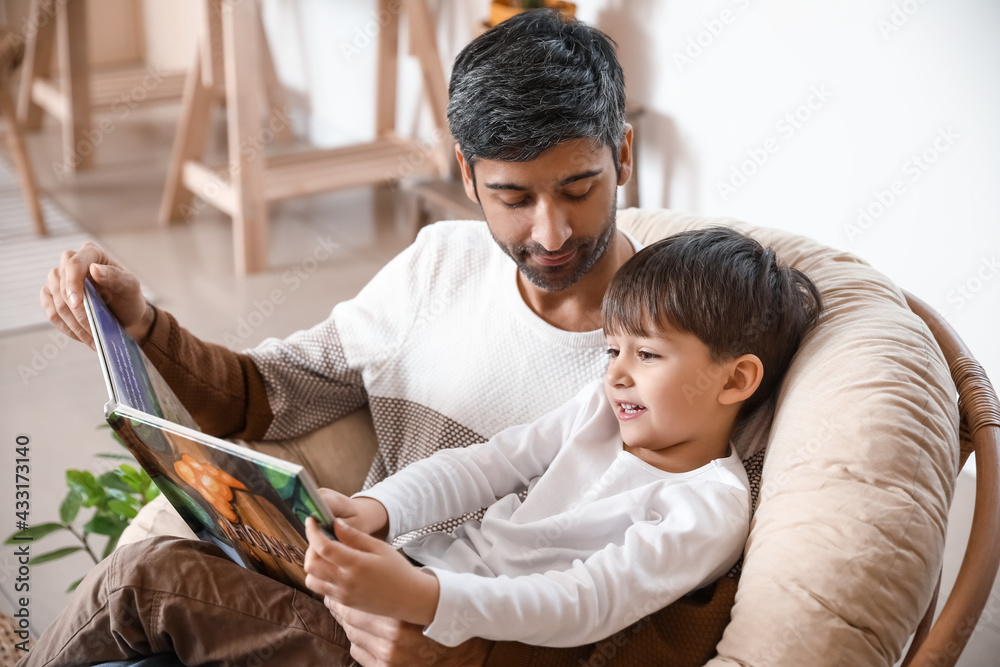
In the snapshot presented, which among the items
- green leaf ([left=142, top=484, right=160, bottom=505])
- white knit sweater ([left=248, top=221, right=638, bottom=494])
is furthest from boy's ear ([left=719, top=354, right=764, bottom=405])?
green leaf ([left=142, top=484, right=160, bottom=505])

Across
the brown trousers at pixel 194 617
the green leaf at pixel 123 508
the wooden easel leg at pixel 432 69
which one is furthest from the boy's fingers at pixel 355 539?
the wooden easel leg at pixel 432 69

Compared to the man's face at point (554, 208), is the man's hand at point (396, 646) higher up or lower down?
lower down

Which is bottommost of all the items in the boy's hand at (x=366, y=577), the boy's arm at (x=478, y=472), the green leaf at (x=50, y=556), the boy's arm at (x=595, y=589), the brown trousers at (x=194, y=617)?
the green leaf at (x=50, y=556)

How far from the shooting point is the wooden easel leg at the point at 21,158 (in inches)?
129

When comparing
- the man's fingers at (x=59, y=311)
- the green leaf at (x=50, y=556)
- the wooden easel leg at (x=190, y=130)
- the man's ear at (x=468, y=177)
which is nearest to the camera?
the man's fingers at (x=59, y=311)

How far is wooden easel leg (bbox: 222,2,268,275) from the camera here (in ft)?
9.80

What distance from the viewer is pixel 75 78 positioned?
3.90 metres

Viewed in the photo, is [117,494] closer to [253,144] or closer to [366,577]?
[366,577]

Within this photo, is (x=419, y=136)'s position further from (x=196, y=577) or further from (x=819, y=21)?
(x=196, y=577)

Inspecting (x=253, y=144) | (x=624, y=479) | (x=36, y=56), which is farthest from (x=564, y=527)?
(x=36, y=56)

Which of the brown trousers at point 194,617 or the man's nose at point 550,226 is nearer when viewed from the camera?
the brown trousers at point 194,617

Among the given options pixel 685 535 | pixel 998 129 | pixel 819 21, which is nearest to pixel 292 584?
pixel 685 535

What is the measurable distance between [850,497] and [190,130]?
3.00 m

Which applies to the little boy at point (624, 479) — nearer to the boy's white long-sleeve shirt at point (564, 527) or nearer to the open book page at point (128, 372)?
the boy's white long-sleeve shirt at point (564, 527)
